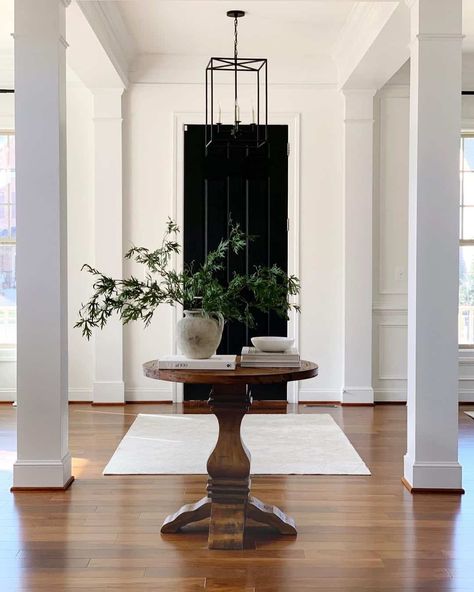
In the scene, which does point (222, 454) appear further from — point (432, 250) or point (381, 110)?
point (381, 110)

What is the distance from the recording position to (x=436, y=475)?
4.63 m

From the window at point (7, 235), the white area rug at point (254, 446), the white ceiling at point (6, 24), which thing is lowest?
the white area rug at point (254, 446)

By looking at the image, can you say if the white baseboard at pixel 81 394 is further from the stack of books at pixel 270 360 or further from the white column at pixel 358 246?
the stack of books at pixel 270 360

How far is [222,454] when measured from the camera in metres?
3.76

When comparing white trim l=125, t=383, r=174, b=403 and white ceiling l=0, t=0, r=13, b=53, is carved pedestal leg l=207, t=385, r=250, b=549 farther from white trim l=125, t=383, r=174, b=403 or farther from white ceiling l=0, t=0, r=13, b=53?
white trim l=125, t=383, r=174, b=403

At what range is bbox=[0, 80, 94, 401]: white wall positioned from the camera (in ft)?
25.1

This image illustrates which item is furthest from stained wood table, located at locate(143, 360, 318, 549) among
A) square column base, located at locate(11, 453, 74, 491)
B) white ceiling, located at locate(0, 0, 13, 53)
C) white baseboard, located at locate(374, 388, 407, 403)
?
white baseboard, located at locate(374, 388, 407, 403)

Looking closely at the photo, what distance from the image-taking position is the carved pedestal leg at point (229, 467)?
3.72 m

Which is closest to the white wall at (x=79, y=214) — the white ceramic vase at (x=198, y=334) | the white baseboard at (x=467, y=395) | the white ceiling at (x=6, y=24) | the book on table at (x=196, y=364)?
the white ceiling at (x=6, y=24)

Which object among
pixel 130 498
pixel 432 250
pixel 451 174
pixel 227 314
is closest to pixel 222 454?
pixel 227 314

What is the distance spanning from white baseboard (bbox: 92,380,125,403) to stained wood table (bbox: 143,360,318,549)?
12.5ft

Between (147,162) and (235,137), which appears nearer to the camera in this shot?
(235,137)

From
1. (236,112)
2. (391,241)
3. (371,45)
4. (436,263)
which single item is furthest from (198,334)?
(391,241)

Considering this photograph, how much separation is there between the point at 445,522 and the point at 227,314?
1.53 m
